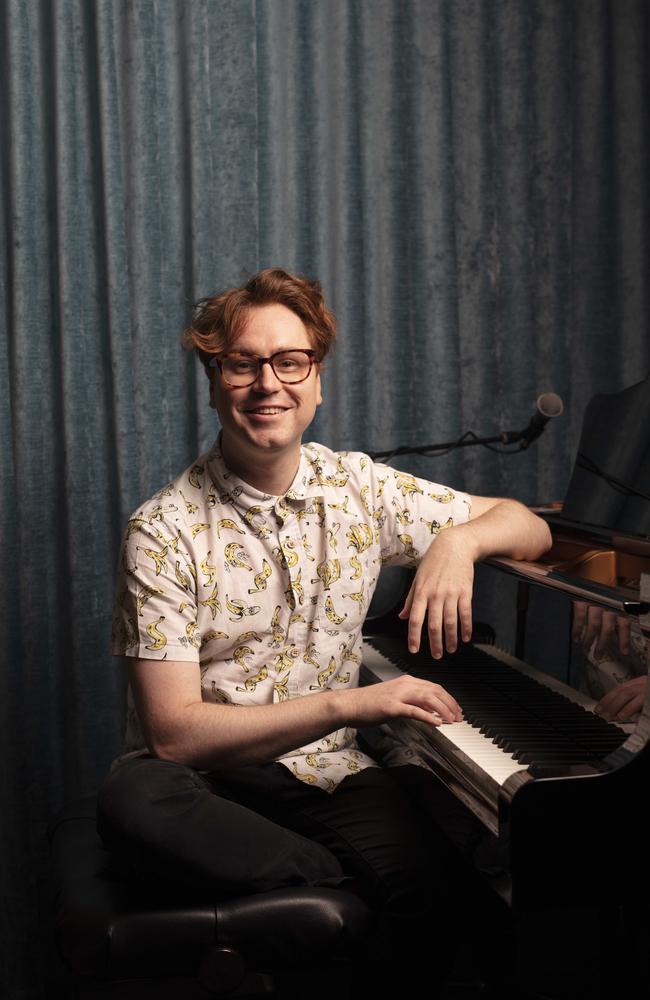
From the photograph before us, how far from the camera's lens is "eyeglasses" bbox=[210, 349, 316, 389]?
6.23ft

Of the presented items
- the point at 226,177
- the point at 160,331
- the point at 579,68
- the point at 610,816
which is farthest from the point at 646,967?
the point at 579,68

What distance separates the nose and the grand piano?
497 mm

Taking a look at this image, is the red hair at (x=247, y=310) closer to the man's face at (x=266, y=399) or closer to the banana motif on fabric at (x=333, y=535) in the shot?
the man's face at (x=266, y=399)

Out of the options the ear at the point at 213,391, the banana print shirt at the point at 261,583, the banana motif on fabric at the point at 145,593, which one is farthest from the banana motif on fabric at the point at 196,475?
the banana motif on fabric at the point at 145,593

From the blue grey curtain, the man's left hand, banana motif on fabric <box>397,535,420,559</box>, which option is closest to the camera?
the man's left hand

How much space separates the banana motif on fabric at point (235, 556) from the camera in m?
1.87

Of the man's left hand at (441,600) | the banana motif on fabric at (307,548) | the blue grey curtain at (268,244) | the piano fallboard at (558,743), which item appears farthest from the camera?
the blue grey curtain at (268,244)

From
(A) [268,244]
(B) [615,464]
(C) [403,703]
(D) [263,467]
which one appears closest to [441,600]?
(C) [403,703]

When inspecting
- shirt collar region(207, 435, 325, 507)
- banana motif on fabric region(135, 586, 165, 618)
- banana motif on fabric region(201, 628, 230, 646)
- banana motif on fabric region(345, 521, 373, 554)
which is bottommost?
banana motif on fabric region(201, 628, 230, 646)

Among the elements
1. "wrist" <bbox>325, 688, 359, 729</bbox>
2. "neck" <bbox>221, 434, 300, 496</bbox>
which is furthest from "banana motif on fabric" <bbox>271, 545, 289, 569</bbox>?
"wrist" <bbox>325, 688, 359, 729</bbox>

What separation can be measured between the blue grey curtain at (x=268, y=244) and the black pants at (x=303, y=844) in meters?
1.04

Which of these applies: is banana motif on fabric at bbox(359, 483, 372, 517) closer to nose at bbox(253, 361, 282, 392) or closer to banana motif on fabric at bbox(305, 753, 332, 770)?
nose at bbox(253, 361, 282, 392)

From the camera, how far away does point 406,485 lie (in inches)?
82.3

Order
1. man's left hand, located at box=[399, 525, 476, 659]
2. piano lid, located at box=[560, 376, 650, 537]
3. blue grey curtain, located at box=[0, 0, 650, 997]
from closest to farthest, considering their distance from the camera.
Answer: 1. man's left hand, located at box=[399, 525, 476, 659]
2. piano lid, located at box=[560, 376, 650, 537]
3. blue grey curtain, located at box=[0, 0, 650, 997]
